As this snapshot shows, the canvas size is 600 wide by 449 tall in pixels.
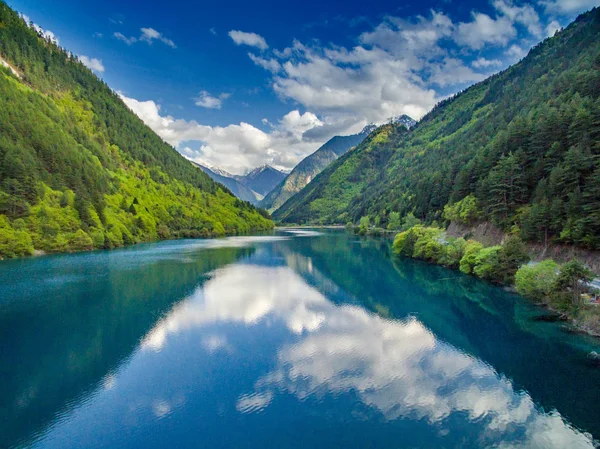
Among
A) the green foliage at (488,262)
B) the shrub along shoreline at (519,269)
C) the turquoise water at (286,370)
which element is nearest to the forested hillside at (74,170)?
the turquoise water at (286,370)

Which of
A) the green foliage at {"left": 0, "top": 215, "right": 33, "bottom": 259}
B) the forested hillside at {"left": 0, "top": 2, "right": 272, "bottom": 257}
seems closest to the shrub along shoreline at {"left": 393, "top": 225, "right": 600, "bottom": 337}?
the green foliage at {"left": 0, "top": 215, "right": 33, "bottom": 259}

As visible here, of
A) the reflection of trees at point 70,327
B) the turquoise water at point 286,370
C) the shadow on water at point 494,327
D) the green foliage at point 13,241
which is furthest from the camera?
the green foliage at point 13,241

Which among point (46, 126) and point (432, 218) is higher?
point (46, 126)

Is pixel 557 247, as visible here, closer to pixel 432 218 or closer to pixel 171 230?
pixel 432 218

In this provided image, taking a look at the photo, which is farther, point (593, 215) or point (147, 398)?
point (593, 215)

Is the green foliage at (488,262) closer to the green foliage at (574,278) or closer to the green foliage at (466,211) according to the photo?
the green foliage at (574,278)

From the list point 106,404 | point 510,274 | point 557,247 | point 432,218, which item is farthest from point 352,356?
point 432,218
